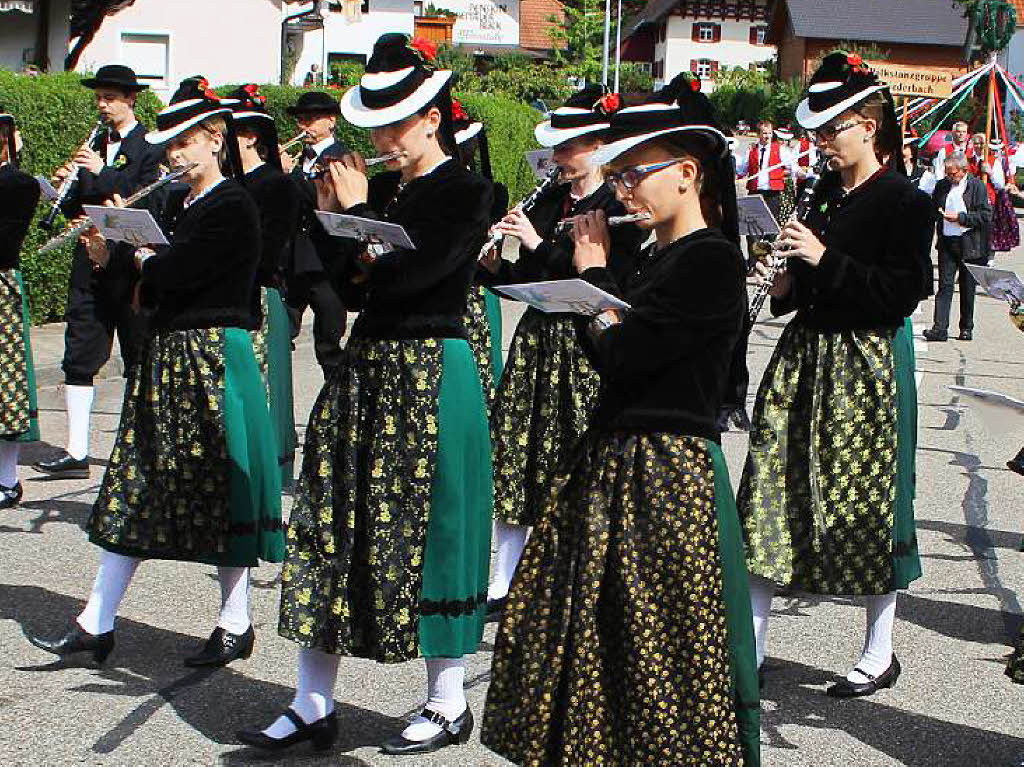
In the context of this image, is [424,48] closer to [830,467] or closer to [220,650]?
[830,467]

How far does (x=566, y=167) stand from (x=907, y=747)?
2.41 m

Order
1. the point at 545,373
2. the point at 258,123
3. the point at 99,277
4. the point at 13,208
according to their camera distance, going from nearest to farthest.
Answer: the point at 545,373
the point at 258,123
the point at 13,208
the point at 99,277

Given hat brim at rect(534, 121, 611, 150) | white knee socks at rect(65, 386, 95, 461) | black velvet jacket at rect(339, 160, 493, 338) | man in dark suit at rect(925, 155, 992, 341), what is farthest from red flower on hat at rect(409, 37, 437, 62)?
man in dark suit at rect(925, 155, 992, 341)

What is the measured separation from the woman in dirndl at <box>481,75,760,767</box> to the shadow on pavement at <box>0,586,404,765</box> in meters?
1.19

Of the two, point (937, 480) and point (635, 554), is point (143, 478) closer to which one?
point (635, 554)

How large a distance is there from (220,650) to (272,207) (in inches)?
64.5

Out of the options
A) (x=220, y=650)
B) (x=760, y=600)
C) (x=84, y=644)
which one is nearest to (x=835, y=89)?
(x=760, y=600)

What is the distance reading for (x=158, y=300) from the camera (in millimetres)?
5438

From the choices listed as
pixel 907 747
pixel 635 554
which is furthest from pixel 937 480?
pixel 635 554

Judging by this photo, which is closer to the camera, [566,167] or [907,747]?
[907,747]

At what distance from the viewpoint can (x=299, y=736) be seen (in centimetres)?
470

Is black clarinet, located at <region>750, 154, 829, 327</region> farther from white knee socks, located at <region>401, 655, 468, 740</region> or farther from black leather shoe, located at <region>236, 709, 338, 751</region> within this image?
black leather shoe, located at <region>236, 709, 338, 751</region>

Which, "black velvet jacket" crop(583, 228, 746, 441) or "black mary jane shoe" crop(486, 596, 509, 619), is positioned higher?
"black velvet jacket" crop(583, 228, 746, 441)

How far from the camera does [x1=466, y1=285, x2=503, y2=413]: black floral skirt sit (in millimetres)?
7008
